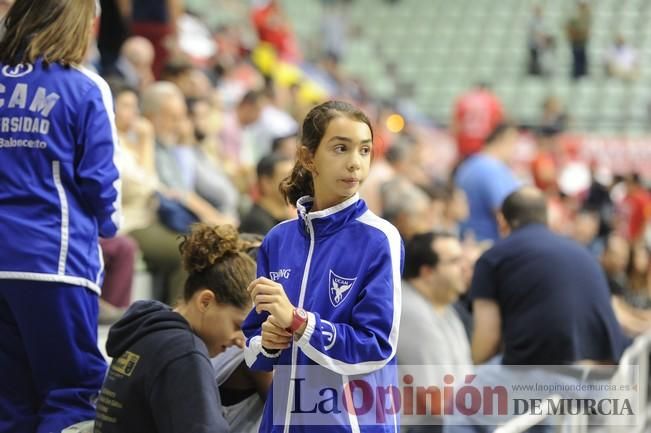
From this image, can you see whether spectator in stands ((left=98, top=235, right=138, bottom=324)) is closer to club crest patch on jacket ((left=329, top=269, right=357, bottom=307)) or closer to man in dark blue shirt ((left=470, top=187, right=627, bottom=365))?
man in dark blue shirt ((left=470, top=187, right=627, bottom=365))

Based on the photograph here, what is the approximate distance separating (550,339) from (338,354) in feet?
7.98

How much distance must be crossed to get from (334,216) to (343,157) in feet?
0.52

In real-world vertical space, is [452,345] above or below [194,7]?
below

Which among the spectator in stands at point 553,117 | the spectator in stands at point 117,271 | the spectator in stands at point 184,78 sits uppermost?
the spectator in stands at point 553,117

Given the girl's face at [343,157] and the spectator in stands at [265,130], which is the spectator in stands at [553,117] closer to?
the spectator in stands at [265,130]

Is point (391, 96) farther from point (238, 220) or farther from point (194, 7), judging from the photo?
point (238, 220)

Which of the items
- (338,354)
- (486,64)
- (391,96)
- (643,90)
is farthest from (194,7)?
(338,354)

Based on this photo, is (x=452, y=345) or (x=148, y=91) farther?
(x=148, y=91)

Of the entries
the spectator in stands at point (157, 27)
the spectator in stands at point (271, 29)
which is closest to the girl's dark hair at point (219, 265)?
the spectator in stands at point (157, 27)

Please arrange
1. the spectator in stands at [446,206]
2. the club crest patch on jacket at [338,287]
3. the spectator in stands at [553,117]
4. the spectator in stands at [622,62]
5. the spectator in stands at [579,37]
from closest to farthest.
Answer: the club crest patch on jacket at [338,287] < the spectator in stands at [446,206] < the spectator in stands at [553,117] < the spectator in stands at [622,62] < the spectator in stands at [579,37]

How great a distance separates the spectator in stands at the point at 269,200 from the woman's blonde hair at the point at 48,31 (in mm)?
2402

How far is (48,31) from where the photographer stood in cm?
370

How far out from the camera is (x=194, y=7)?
16.1 metres

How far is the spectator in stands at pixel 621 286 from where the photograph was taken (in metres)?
8.79
